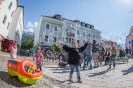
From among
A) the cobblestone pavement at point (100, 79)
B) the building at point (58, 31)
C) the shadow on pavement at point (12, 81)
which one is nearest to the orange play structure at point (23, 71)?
the shadow on pavement at point (12, 81)

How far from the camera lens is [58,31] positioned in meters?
39.8

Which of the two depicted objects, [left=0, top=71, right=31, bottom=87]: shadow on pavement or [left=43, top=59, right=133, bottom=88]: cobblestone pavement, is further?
[left=43, top=59, right=133, bottom=88]: cobblestone pavement

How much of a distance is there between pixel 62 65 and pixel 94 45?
318cm

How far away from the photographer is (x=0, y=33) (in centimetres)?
2173

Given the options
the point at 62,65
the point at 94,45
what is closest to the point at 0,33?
the point at 62,65

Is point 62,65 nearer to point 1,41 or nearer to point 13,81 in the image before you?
point 13,81

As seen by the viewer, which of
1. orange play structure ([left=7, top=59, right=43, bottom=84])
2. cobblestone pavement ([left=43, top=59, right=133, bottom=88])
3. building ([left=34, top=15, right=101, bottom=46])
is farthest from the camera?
building ([left=34, top=15, right=101, bottom=46])

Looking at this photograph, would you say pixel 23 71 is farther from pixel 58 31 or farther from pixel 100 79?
pixel 58 31

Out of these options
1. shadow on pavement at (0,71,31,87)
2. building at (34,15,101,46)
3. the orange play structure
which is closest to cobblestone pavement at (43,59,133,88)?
the orange play structure

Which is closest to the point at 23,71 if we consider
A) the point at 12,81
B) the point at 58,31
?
the point at 12,81

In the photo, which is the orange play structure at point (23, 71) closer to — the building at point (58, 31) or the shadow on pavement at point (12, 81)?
the shadow on pavement at point (12, 81)

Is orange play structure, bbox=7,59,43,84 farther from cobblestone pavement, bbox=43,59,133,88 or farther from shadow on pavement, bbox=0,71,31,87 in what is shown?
cobblestone pavement, bbox=43,59,133,88

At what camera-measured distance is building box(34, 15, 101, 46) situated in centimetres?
3684

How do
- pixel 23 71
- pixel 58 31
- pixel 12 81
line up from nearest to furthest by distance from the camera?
pixel 23 71
pixel 12 81
pixel 58 31
